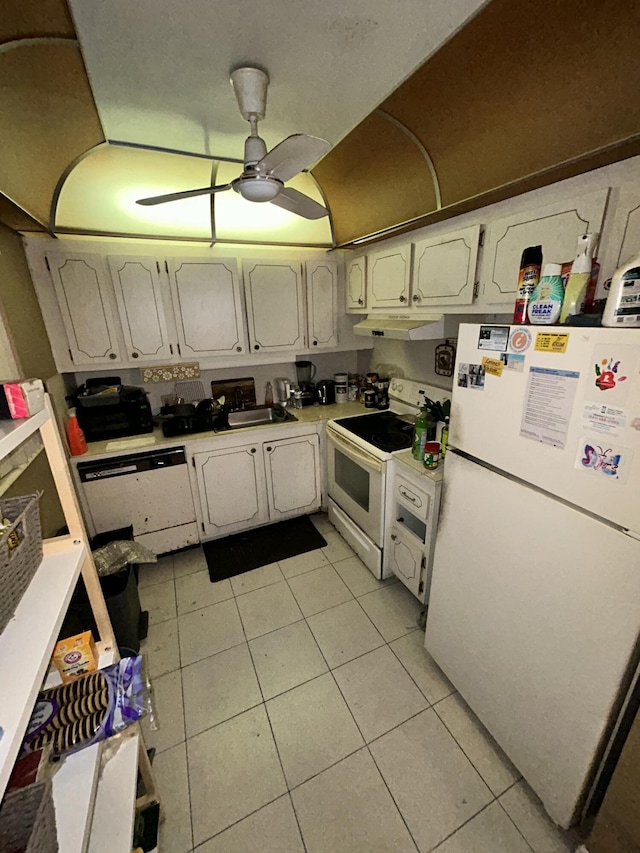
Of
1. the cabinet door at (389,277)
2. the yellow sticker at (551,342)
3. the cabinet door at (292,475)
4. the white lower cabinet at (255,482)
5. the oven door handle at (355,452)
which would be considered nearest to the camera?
the yellow sticker at (551,342)

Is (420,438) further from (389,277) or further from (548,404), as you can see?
(389,277)

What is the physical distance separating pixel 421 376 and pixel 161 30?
2180 mm

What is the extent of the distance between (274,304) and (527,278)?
73.6 inches

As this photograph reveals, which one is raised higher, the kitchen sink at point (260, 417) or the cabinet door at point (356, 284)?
the cabinet door at point (356, 284)

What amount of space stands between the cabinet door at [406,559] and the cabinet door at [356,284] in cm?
166

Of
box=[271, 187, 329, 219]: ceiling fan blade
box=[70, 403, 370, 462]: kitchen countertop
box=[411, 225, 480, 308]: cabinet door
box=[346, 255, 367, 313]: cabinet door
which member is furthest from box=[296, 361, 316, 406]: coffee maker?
box=[271, 187, 329, 219]: ceiling fan blade

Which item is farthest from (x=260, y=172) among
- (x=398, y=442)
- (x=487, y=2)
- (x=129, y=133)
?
(x=398, y=442)

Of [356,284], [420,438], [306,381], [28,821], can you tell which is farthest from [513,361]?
[306,381]

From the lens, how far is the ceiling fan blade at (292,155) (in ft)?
3.53

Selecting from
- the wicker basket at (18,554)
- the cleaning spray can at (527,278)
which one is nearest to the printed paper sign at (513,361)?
the cleaning spray can at (527,278)

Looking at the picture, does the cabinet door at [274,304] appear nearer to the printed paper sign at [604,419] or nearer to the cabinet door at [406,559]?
the cabinet door at [406,559]

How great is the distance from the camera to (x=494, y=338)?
1.15 m

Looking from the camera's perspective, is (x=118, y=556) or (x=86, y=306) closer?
(x=118, y=556)

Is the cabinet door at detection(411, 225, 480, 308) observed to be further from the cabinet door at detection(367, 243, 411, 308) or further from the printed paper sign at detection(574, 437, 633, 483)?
the printed paper sign at detection(574, 437, 633, 483)
